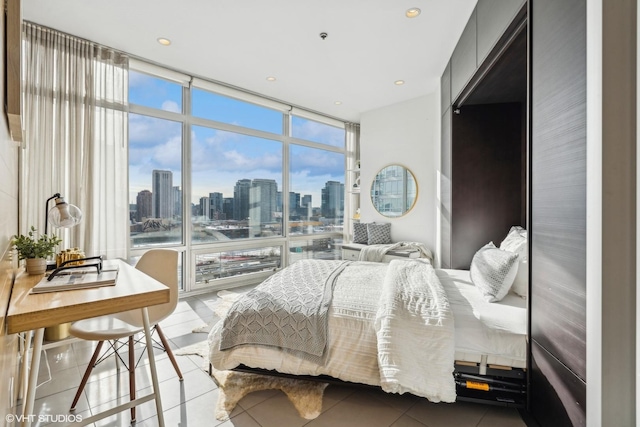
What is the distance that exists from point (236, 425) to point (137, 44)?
11.5 ft

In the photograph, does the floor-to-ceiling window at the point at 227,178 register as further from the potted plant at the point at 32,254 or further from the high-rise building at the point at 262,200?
the potted plant at the point at 32,254

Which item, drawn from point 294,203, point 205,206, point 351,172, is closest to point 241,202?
point 205,206

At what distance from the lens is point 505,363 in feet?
5.07

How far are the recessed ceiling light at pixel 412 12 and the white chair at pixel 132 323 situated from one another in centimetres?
272

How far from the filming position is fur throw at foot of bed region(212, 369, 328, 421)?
169cm

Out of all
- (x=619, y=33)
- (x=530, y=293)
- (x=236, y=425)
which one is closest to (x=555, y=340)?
(x=530, y=293)

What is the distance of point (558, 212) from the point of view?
4.04ft

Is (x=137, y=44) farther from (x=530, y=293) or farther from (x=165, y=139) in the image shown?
(x=530, y=293)

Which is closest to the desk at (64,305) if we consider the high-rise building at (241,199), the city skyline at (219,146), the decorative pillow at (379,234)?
the city skyline at (219,146)

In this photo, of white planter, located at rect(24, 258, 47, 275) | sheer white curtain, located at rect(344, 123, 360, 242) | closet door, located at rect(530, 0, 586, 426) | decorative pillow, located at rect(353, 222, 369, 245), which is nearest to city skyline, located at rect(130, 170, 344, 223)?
sheer white curtain, located at rect(344, 123, 360, 242)

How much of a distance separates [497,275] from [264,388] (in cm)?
170

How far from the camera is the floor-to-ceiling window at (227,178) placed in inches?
138

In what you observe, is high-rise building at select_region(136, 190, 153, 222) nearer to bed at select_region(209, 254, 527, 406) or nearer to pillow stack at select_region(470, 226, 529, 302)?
bed at select_region(209, 254, 527, 406)

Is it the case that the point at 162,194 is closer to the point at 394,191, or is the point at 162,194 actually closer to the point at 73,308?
the point at 73,308
